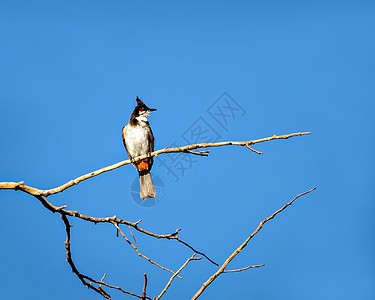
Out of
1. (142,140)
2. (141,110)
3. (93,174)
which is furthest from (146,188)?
(93,174)

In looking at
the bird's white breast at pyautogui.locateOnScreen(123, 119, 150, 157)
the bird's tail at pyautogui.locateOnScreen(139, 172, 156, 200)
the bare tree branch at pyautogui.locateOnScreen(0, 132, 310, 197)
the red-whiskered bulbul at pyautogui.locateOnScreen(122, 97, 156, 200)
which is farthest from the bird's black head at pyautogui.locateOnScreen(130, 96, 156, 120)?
the bare tree branch at pyautogui.locateOnScreen(0, 132, 310, 197)

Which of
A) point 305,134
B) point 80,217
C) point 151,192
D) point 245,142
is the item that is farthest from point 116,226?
point 151,192

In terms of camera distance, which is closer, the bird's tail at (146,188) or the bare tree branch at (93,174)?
the bare tree branch at (93,174)

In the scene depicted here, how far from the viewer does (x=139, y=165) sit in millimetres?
8133

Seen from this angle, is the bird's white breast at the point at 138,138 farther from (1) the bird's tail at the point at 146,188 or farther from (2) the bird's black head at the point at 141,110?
(1) the bird's tail at the point at 146,188

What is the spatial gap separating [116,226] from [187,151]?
828mm

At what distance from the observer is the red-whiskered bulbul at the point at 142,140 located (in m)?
8.12

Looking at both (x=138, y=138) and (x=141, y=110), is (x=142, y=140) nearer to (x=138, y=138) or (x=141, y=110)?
(x=138, y=138)

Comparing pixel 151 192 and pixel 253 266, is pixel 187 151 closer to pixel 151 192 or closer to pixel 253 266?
pixel 253 266

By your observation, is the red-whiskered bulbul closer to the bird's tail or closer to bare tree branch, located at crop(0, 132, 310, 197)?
the bird's tail

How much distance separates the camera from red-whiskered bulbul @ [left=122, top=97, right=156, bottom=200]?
8125 mm

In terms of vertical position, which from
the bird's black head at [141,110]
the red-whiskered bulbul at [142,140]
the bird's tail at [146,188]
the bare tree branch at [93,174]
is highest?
the bird's black head at [141,110]

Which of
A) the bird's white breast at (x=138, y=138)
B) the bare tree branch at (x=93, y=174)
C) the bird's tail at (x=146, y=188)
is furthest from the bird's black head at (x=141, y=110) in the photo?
the bare tree branch at (x=93, y=174)

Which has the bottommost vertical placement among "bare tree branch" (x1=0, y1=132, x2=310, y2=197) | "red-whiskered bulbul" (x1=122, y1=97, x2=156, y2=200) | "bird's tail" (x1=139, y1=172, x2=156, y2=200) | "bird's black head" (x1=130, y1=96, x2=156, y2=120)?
"bare tree branch" (x1=0, y1=132, x2=310, y2=197)
